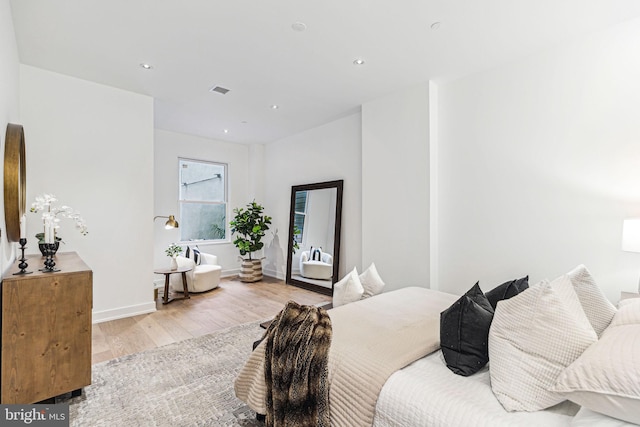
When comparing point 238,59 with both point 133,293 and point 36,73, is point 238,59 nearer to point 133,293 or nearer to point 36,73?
point 36,73

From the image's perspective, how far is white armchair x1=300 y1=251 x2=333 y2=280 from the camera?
4.94 metres

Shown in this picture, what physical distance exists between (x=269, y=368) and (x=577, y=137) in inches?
125

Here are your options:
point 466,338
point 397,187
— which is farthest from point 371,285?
point 466,338

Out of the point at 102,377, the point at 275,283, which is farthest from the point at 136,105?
the point at 275,283

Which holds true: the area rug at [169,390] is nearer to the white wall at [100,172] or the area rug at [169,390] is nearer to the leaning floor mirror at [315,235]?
the white wall at [100,172]

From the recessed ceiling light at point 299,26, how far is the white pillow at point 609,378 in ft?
8.85

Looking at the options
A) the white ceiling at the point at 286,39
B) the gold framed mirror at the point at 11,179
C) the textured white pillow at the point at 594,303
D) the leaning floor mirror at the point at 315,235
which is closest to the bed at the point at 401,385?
the textured white pillow at the point at 594,303

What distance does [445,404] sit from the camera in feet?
3.92

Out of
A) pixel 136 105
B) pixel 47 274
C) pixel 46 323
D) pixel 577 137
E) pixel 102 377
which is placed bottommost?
pixel 102 377

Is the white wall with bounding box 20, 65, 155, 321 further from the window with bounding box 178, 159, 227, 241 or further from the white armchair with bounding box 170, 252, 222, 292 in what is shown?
the window with bounding box 178, 159, 227, 241

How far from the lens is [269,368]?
1627 mm

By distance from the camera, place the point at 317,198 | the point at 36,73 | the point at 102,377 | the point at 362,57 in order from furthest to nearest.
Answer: the point at 317,198, the point at 36,73, the point at 362,57, the point at 102,377

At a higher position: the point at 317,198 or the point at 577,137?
the point at 577,137

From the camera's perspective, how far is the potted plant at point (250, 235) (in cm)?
580
